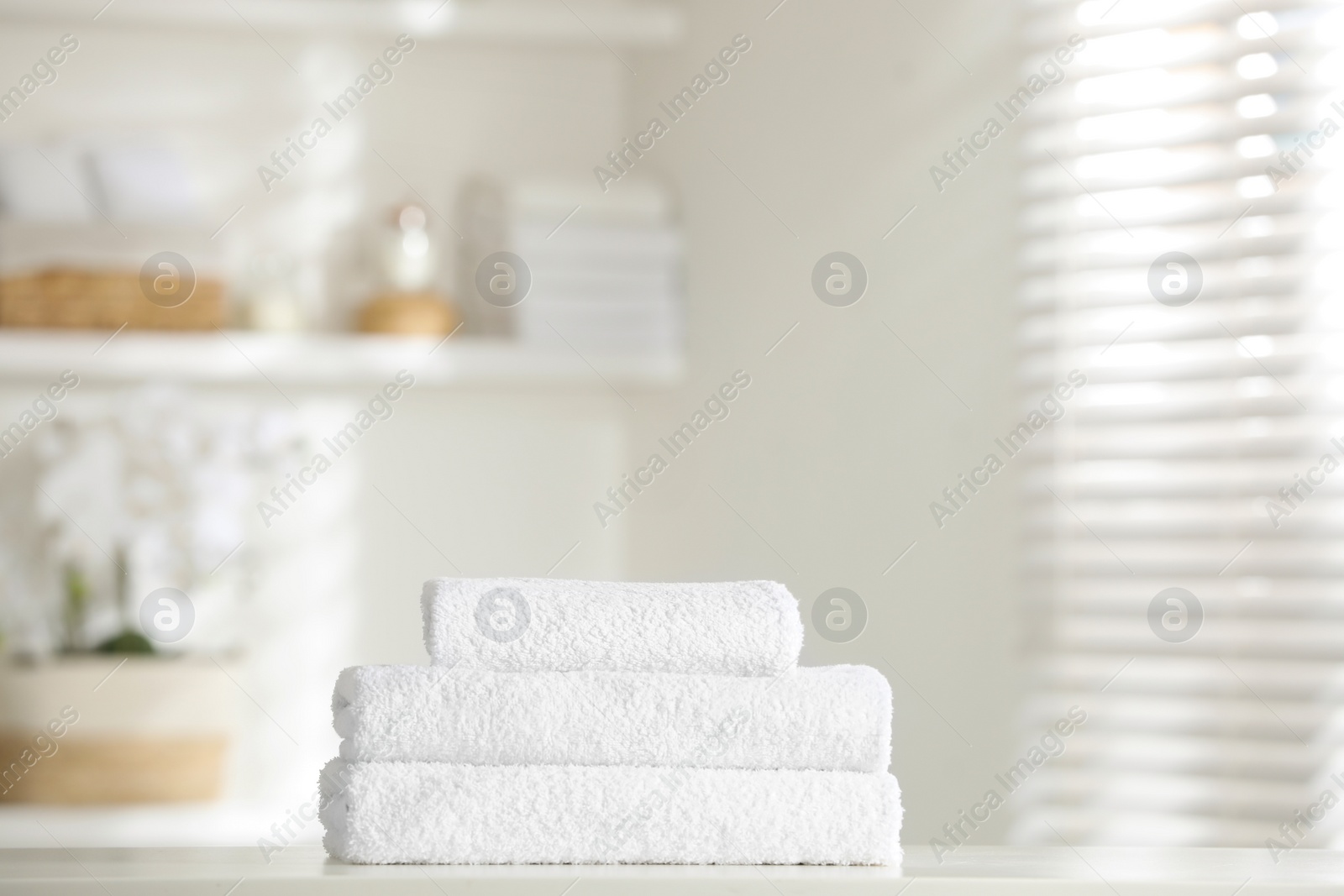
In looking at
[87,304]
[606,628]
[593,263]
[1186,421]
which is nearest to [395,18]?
[593,263]

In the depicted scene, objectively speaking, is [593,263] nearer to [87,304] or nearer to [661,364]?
[661,364]

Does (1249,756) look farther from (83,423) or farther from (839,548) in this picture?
(83,423)

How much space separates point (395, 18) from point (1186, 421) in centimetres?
95

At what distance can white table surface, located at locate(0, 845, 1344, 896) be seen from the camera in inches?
18.9

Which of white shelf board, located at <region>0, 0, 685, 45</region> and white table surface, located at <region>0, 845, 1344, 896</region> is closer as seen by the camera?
white table surface, located at <region>0, 845, 1344, 896</region>

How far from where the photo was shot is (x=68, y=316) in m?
1.38

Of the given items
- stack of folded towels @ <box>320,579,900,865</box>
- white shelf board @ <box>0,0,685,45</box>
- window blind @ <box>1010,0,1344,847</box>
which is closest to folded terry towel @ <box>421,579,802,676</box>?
stack of folded towels @ <box>320,579,900,865</box>

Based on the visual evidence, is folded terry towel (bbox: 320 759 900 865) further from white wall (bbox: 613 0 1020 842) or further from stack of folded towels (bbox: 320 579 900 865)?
white wall (bbox: 613 0 1020 842)

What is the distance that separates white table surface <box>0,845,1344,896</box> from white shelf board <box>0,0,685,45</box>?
112cm

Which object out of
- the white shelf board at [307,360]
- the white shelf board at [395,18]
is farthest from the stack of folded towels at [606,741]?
the white shelf board at [395,18]

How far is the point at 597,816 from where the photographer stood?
51 cm

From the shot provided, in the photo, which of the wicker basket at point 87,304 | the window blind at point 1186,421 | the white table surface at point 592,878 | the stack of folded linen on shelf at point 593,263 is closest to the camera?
the white table surface at point 592,878

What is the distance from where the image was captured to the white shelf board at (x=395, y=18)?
1.43 metres

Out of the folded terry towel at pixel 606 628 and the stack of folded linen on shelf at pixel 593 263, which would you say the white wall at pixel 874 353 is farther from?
the folded terry towel at pixel 606 628
